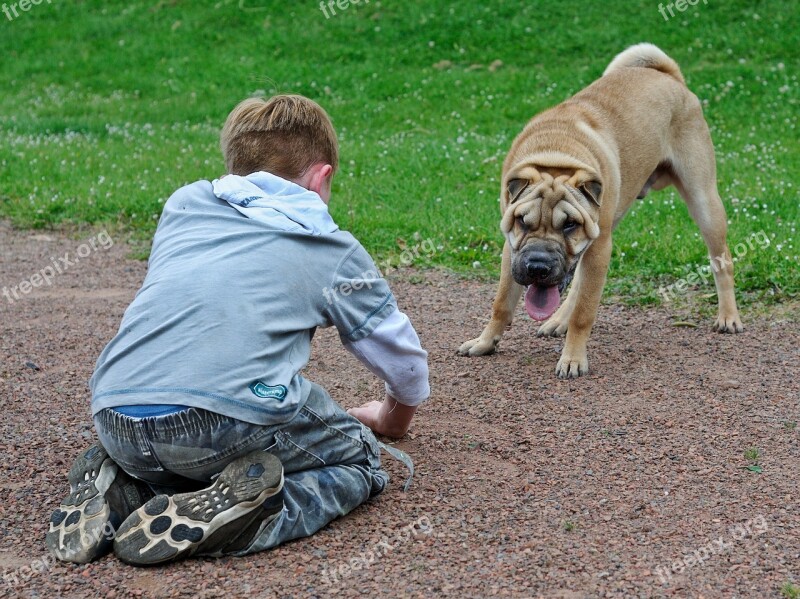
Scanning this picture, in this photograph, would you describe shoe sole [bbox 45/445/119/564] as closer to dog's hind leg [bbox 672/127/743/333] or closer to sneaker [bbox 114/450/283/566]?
sneaker [bbox 114/450/283/566]

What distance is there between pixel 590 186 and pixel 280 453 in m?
2.37

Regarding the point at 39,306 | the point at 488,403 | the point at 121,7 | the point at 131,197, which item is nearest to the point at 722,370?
the point at 488,403

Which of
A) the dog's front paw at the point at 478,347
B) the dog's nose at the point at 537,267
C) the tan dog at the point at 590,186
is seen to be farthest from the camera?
the dog's front paw at the point at 478,347

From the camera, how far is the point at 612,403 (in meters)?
4.58

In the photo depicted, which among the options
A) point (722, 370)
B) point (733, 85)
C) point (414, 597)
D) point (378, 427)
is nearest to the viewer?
point (414, 597)

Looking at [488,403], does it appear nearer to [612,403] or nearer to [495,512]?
[612,403]

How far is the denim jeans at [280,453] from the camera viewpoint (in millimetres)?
2967

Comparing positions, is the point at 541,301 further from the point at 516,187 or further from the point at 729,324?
the point at 729,324

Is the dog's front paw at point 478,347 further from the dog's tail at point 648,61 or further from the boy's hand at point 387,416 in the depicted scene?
the dog's tail at point 648,61

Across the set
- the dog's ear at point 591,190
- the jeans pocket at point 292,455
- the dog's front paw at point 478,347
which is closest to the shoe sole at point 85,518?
the jeans pocket at point 292,455

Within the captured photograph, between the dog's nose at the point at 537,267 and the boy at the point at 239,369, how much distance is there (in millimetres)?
1406

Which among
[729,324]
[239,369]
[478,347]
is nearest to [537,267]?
[478,347]

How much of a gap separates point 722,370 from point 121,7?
15.8 m

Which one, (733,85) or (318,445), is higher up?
(318,445)
